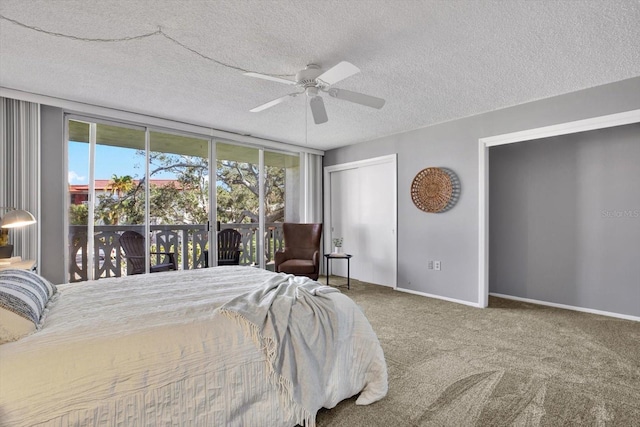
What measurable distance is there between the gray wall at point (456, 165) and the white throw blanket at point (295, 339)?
2.88 metres

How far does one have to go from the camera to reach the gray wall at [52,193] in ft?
11.3

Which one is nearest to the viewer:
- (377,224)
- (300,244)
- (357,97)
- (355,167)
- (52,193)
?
(357,97)

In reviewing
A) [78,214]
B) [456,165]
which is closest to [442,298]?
[456,165]

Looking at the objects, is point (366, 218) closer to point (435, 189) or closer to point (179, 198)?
point (435, 189)

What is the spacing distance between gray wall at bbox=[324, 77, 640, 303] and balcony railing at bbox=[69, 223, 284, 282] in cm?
237

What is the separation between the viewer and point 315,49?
240 cm

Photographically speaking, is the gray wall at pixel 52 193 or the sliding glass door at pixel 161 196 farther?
the sliding glass door at pixel 161 196

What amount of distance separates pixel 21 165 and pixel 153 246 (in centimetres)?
159

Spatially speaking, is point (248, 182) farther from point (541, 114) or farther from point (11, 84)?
point (541, 114)

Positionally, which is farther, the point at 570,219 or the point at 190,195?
the point at 190,195

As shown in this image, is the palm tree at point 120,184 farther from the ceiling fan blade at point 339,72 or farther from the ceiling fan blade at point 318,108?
the ceiling fan blade at point 339,72

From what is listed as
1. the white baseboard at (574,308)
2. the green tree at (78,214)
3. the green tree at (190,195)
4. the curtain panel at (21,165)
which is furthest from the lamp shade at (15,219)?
the white baseboard at (574,308)

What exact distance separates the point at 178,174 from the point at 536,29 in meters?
4.15

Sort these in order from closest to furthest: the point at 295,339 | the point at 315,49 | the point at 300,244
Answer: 1. the point at 295,339
2. the point at 315,49
3. the point at 300,244
